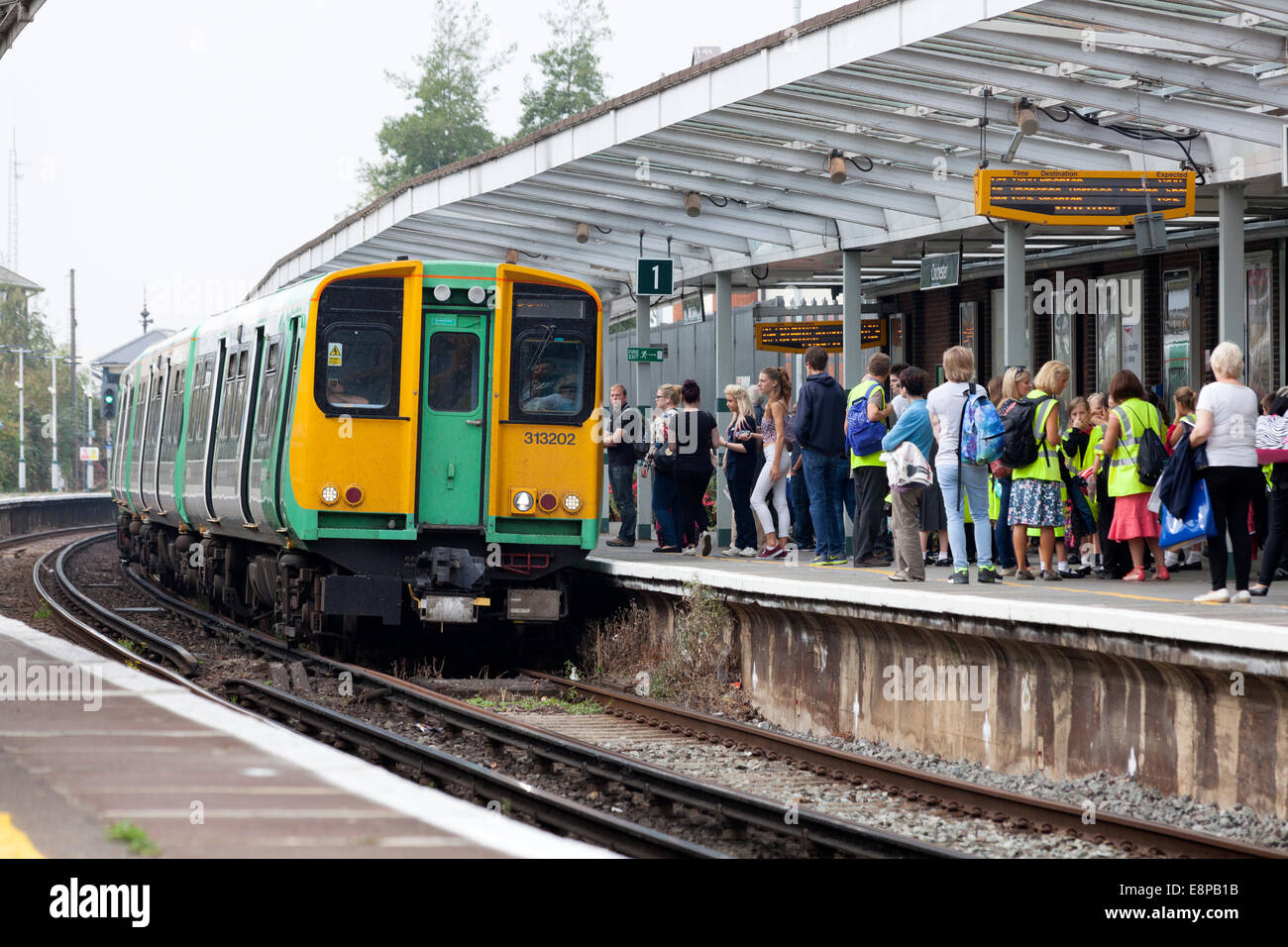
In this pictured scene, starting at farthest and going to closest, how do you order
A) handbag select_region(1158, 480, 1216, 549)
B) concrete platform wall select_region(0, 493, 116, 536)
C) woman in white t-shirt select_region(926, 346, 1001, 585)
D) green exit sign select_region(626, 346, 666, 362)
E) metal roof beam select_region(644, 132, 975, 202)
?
concrete platform wall select_region(0, 493, 116, 536) < green exit sign select_region(626, 346, 666, 362) < metal roof beam select_region(644, 132, 975, 202) < woman in white t-shirt select_region(926, 346, 1001, 585) < handbag select_region(1158, 480, 1216, 549)

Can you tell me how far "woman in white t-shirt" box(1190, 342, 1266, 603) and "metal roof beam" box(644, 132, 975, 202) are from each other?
5761 mm

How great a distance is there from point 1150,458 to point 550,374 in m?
4.87

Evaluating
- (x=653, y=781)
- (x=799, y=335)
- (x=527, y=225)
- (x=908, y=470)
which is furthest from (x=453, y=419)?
(x=799, y=335)

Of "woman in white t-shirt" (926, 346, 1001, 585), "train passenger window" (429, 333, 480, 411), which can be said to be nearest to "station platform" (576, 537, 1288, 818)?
"woman in white t-shirt" (926, 346, 1001, 585)

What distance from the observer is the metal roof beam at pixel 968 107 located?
12.5 meters

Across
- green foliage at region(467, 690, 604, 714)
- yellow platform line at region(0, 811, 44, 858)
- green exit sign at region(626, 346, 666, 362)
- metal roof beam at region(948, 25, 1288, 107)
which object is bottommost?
green foliage at region(467, 690, 604, 714)

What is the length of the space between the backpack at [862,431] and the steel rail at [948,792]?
250cm

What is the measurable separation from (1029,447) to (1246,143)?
10.5ft

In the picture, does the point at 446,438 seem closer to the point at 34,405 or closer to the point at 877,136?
the point at 877,136

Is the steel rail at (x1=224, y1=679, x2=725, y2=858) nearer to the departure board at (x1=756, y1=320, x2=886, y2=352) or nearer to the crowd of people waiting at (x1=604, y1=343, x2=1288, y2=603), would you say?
the crowd of people waiting at (x1=604, y1=343, x2=1288, y2=603)

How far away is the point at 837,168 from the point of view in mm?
14805

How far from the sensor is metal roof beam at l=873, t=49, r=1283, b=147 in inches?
461
